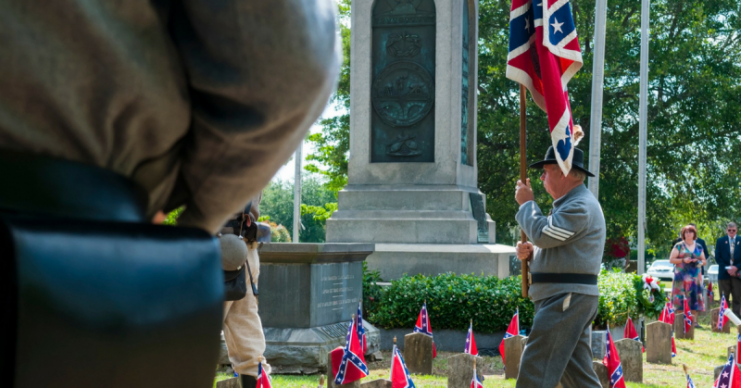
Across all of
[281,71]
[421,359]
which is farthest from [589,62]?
[281,71]

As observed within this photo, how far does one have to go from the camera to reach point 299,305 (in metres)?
7.89

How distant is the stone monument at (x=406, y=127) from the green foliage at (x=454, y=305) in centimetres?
180

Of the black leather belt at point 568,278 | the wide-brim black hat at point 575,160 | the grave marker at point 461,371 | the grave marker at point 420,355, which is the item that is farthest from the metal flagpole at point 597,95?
the black leather belt at point 568,278

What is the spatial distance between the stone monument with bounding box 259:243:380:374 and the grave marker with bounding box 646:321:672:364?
13.1ft

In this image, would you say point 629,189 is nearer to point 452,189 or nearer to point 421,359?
point 452,189

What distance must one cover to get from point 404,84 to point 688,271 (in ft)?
22.8

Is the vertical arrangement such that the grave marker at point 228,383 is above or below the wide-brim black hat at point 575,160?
below

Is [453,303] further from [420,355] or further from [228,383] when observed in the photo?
[228,383]

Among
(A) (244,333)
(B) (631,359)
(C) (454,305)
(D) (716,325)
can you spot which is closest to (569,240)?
(A) (244,333)

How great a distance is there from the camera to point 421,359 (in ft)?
26.3

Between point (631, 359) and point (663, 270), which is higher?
point (631, 359)

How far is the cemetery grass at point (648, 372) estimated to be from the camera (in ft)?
24.5

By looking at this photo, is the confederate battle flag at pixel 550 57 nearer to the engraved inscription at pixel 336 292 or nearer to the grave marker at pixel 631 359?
the engraved inscription at pixel 336 292

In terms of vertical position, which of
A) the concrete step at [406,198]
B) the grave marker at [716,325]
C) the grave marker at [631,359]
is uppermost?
the concrete step at [406,198]
